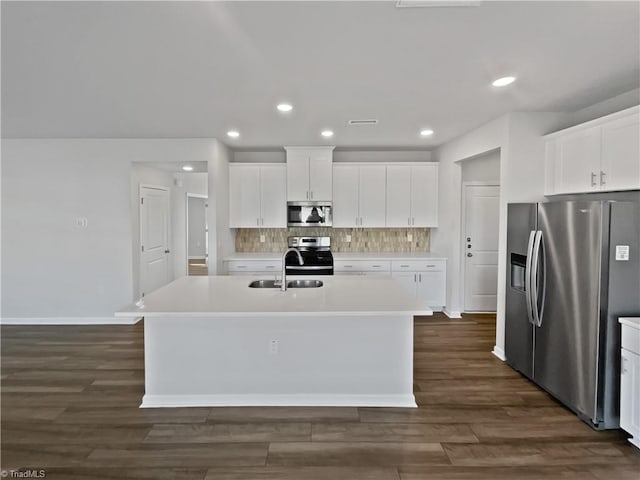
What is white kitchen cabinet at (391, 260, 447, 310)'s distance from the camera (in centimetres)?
556

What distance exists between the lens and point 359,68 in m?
2.61

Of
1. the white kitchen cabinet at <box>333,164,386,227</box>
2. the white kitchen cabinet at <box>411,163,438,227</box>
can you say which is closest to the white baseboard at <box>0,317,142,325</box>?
the white kitchen cabinet at <box>333,164,386,227</box>

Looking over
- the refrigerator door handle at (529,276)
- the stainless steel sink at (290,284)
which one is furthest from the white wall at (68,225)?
the refrigerator door handle at (529,276)

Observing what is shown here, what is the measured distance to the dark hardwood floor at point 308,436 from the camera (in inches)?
88.0

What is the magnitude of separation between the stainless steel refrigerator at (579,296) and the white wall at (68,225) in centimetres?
400

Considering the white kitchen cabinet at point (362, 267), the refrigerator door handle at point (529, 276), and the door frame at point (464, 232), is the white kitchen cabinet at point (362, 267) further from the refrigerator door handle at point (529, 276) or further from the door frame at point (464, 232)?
the refrigerator door handle at point (529, 276)

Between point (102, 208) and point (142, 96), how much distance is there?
8.15ft

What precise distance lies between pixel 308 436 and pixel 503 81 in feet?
9.71

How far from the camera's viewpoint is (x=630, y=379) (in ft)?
8.07

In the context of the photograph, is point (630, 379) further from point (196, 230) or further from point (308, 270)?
point (196, 230)

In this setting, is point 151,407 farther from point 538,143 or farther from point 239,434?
point 538,143

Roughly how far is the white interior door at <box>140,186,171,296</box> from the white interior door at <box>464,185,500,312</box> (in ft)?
15.7

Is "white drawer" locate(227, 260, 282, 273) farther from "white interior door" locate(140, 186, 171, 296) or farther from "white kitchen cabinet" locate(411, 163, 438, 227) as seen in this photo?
"white kitchen cabinet" locate(411, 163, 438, 227)

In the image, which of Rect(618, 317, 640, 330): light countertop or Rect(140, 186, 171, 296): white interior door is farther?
Rect(140, 186, 171, 296): white interior door
